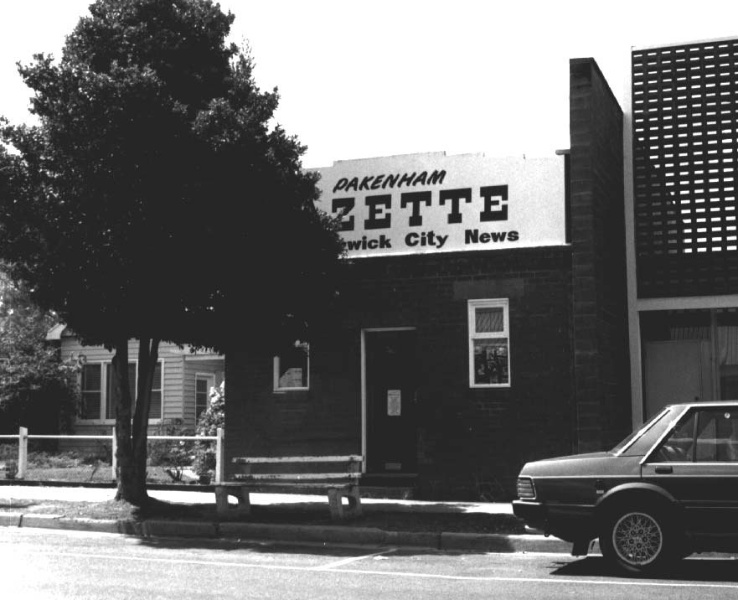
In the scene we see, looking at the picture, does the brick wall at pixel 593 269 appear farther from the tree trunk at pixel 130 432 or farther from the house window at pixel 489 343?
the tree trunk at pixel 130 432

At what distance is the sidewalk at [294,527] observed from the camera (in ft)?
39.1

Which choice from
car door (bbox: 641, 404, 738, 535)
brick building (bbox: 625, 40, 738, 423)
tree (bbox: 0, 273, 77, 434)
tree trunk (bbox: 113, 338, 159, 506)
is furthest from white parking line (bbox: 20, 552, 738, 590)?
tree (bbox: 0, 273, 77, 434)

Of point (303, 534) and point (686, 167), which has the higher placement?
point (686, 167)

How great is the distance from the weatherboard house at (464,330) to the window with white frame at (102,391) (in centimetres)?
1070

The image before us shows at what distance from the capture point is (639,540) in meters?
9.47

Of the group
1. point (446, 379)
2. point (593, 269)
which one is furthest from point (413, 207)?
point (593, 269)

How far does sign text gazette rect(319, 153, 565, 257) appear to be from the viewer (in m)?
16.1

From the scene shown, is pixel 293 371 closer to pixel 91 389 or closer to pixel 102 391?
pixel 102 391

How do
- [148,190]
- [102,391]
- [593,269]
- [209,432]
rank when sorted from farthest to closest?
[102,391] < [209,432] < [593,269] < [148,190]

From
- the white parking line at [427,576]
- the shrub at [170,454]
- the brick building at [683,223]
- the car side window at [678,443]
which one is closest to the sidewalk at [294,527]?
the white parking line at [427,576]

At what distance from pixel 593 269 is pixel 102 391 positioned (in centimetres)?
1691

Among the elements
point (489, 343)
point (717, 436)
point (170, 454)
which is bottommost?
point (170, 454)

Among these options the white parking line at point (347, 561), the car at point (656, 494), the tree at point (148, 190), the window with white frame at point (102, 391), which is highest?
the tree at point (148, 190)

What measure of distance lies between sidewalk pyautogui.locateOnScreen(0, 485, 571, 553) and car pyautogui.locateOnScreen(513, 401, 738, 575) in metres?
1.90
